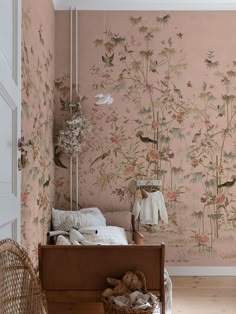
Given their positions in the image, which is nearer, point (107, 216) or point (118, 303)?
point (118, 303)

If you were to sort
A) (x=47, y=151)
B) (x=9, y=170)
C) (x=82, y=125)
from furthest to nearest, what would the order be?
1. (x=82, y=125)
2. (x=47, y=151)
3. (x=9, y=170)

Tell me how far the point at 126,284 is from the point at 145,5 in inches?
117

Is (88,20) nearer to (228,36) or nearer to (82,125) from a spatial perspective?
(82,125)

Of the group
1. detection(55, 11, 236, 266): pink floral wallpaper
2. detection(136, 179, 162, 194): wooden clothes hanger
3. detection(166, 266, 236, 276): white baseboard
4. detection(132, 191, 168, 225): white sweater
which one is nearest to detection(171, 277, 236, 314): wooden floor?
detection(166, 266, 236, 276): white baseboard

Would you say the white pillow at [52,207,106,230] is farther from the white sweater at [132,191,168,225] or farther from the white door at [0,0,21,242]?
the white door at [0,0,21,242]

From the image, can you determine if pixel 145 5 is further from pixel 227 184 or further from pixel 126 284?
pixel 126 284

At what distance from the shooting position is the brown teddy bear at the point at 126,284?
8.16 ft

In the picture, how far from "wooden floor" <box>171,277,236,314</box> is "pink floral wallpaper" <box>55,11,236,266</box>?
1.01 ft

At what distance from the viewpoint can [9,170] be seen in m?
1.69

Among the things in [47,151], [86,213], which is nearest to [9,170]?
[47,151]

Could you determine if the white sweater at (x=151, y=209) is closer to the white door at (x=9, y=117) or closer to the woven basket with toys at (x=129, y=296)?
the woven basket with toys at (x=129, y=296)

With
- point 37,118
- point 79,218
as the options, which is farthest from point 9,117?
point 79,218

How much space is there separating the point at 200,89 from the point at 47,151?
1605 millimetres

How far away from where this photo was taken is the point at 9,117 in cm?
169
